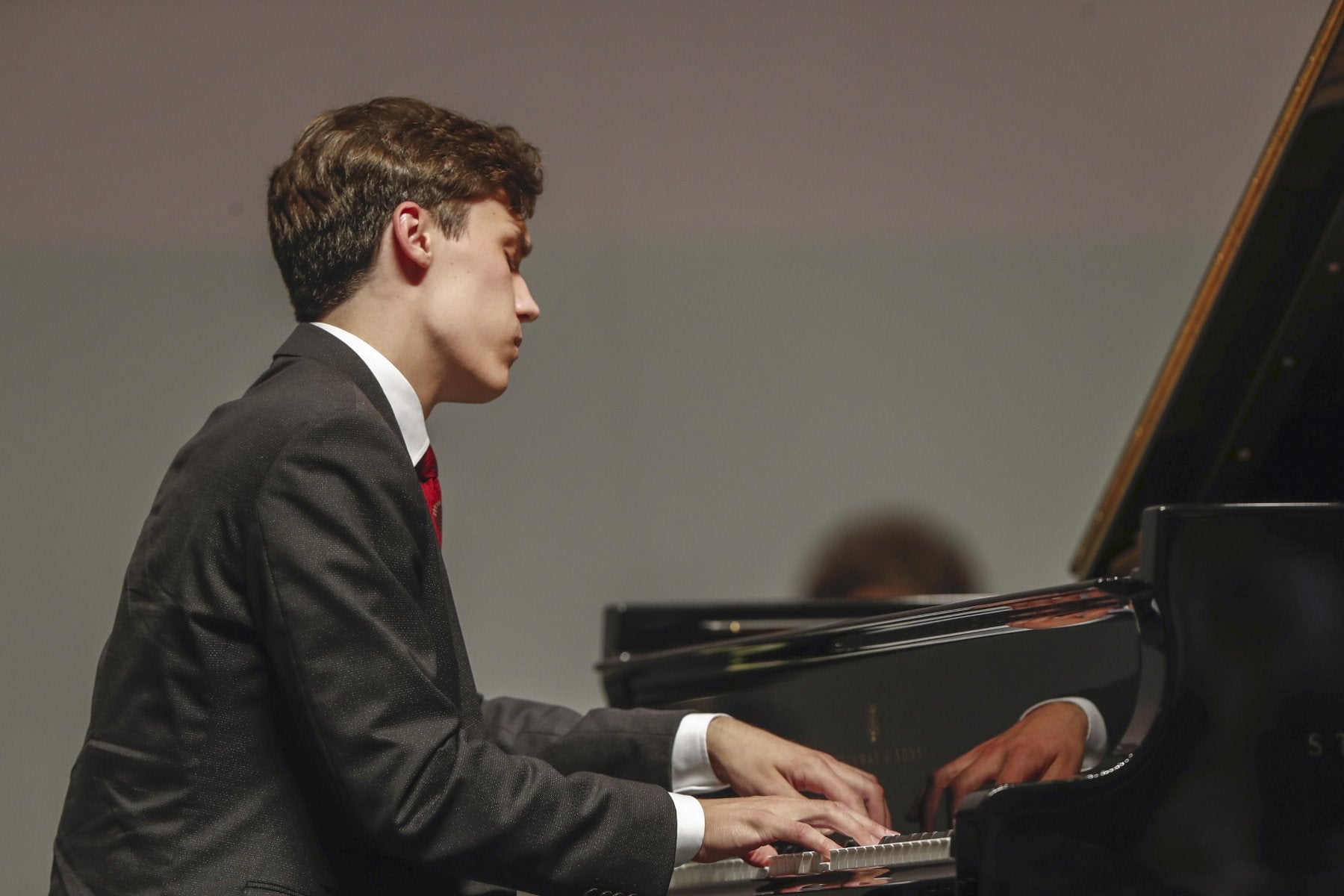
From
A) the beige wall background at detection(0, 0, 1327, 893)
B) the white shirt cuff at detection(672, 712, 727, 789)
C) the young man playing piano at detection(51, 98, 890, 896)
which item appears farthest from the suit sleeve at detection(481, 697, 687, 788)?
the beige wall background at detection(0, 0, 1327, 893)

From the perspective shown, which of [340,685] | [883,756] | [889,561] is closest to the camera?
[340,685]

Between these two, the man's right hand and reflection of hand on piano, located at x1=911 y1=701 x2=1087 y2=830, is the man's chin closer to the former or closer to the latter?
the man's right hand

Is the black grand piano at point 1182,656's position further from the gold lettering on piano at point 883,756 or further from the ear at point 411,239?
the ear at point 411,239

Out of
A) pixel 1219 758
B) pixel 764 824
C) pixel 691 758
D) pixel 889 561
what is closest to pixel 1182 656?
pixel 1219 758

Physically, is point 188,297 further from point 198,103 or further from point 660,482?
point 660,482

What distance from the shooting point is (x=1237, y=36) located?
12.4 feet

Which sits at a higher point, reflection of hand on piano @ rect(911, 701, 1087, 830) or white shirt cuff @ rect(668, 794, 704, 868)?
white shirt cuff @ rect(668, 794, 704, 868)

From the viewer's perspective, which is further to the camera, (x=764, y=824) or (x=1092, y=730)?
(x=1092, y=730)

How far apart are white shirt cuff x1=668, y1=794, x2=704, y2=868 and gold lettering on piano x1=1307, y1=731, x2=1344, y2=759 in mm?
609

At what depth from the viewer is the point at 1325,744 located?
4.06 feet

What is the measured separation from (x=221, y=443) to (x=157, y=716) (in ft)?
0.91

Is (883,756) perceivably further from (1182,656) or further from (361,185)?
(361,185)

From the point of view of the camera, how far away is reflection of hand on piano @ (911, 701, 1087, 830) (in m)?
1.47

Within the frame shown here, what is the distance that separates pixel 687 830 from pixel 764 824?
0.08m
